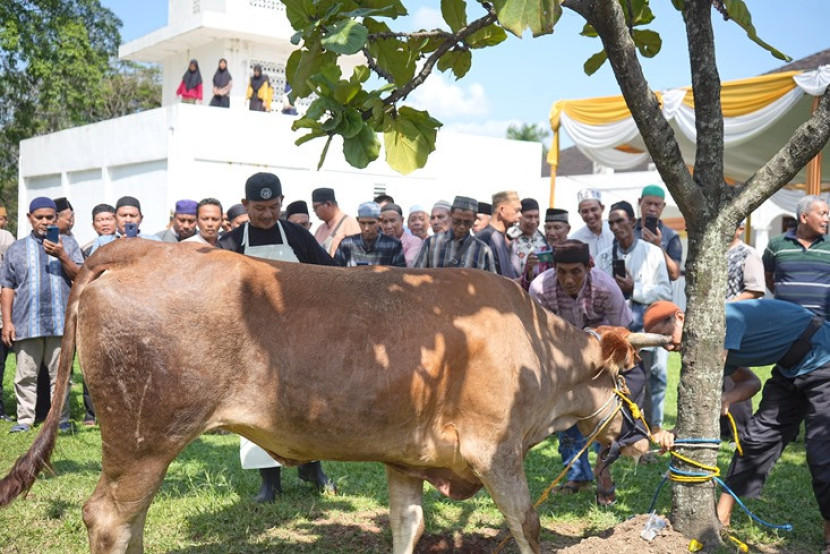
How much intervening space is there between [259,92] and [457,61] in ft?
64.3

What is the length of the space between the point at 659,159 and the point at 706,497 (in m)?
2.05

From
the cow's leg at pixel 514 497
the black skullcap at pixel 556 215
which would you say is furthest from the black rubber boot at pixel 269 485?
the black skullcap at pixel 556 215

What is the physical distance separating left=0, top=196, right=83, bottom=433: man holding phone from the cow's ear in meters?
5.92

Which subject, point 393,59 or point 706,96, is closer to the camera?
point 393,59

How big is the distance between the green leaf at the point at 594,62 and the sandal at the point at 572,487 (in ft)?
11.1

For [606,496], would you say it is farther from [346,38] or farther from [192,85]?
[192,85]

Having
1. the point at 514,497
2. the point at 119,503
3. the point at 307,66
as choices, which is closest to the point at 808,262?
the point at 514,497

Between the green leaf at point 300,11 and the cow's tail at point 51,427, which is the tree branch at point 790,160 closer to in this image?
the green leaf at point 300,11

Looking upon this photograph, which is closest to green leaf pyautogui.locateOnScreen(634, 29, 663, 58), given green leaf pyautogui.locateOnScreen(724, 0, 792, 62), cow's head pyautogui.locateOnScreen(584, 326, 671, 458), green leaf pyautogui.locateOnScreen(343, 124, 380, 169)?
green leaf pyautogui.locateOnScreen(724, 0, 792, 62)

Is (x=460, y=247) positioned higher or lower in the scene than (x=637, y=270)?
higher

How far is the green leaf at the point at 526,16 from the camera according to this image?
3.33 meters

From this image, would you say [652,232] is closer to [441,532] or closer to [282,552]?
[441,532]

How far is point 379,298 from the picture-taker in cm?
452

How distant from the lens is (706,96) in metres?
5.03
